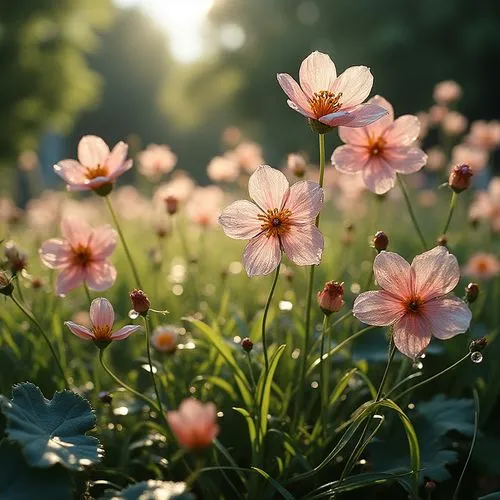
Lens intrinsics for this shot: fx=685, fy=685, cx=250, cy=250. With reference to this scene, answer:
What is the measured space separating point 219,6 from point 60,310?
50.6ft

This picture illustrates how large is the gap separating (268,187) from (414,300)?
Answer: 27 centimetres

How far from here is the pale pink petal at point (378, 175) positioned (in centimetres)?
125

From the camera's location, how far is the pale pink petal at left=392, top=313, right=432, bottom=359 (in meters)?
0.98

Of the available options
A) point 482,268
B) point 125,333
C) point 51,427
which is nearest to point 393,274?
point 125,333

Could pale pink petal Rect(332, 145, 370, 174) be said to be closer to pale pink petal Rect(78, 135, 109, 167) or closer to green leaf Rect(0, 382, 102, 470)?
pale pink petal Rect(78, 135, 109, 167)

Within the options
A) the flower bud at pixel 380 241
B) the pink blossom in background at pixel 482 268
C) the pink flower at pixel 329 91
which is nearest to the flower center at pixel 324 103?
the pink flower at pixel 329 91

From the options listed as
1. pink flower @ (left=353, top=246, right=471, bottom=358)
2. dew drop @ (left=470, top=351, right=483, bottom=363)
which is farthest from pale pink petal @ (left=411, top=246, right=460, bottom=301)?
dew drop @ (left=470, top=351, right=483, bottom=363)

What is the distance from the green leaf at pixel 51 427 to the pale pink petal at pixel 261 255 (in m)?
0.33

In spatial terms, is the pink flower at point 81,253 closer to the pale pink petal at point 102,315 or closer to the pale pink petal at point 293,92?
the pale pink petal at point 102,315

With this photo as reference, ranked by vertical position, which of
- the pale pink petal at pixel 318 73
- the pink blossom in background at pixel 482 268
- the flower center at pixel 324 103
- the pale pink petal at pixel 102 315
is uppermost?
the pale pink petal at pixel 318 73

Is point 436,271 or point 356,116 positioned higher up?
point 356,116

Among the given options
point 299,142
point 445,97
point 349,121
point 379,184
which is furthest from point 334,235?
point 299,142

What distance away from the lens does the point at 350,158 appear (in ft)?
4.16

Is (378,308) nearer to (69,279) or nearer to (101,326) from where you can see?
(101,326)
